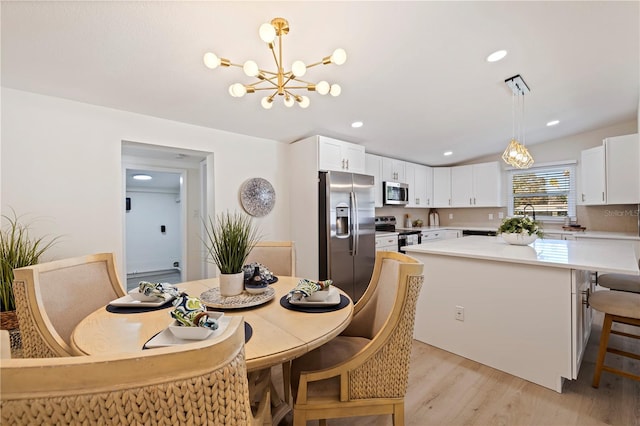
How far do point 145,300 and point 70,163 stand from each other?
1.80m

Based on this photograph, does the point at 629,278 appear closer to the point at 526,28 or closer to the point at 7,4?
the point at 526,28

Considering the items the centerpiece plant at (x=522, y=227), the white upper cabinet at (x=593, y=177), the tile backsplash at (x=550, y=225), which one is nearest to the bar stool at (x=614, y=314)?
the centerpiece plant at (x=522, y=227)

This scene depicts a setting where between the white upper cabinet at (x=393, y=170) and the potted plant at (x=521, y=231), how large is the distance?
7.60ft

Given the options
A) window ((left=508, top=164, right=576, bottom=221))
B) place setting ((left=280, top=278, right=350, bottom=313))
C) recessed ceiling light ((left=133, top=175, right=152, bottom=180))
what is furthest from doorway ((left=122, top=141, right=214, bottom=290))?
window ((left=508, top=164, right=576, bottom=221))

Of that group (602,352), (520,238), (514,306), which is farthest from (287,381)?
(520,238)

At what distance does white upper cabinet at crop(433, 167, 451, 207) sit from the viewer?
5.91 metres

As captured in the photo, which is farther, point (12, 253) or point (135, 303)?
point (12, 253)

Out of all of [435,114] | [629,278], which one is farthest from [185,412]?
[435,114]

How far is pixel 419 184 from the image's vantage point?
5613 mm

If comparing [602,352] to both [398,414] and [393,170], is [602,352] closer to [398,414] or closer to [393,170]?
[398,414]

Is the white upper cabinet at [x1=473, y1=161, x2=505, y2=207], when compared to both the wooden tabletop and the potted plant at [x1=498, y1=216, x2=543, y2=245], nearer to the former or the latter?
the potted plant at [x1=498, y1=216, x2=543, y2=245]

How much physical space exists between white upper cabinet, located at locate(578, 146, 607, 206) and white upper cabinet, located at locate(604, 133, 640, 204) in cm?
8

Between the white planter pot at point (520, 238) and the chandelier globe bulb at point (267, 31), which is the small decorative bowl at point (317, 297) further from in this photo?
the white planter pot at point (520, 238)

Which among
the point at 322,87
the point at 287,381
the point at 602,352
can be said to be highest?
the point at 322,87
